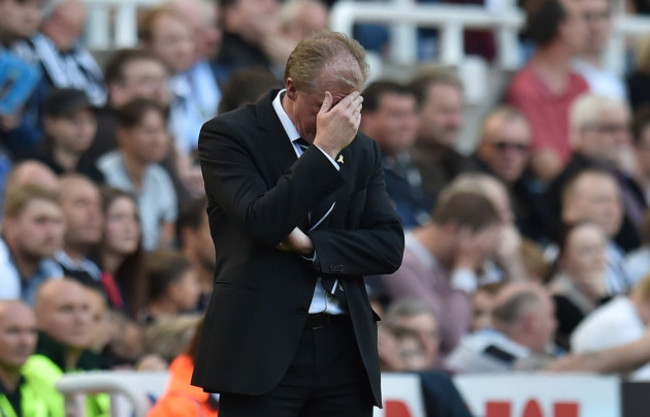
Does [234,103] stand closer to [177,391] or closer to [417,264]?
[177,391]

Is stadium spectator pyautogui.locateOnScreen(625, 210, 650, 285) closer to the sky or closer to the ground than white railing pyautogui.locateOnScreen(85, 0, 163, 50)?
closer to the ground

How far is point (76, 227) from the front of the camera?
28.2 feet

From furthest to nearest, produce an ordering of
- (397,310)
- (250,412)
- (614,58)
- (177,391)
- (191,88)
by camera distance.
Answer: (614,58), (191,88), (397,310), (177,391), (250,412)

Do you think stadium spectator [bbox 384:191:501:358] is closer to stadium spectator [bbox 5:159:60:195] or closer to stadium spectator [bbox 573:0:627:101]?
stadium spectator [bbox 5:159:60:195]

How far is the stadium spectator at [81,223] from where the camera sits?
28.2 feet

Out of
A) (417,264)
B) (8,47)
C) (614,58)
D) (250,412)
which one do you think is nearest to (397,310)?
(417,264)

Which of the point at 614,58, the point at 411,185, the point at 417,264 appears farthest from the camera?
the point at 614,58

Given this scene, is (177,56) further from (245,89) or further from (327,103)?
(327,103)

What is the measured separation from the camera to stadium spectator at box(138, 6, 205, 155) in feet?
35.7

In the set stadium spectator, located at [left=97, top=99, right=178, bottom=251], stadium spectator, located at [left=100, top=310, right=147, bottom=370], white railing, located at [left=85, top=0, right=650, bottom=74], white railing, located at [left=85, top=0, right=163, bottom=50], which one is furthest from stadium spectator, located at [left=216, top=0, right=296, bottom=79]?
stadium spectator, located at [left=100, top=310, right=147, bottom=370]

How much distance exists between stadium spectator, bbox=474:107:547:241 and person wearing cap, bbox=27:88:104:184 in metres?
3.28

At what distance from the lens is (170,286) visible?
8656 mm

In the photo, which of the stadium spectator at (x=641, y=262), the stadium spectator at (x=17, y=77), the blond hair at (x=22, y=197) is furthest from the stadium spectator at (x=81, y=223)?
the stadium spectator at (x=641, y=262)

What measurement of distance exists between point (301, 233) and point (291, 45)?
7686 mm
